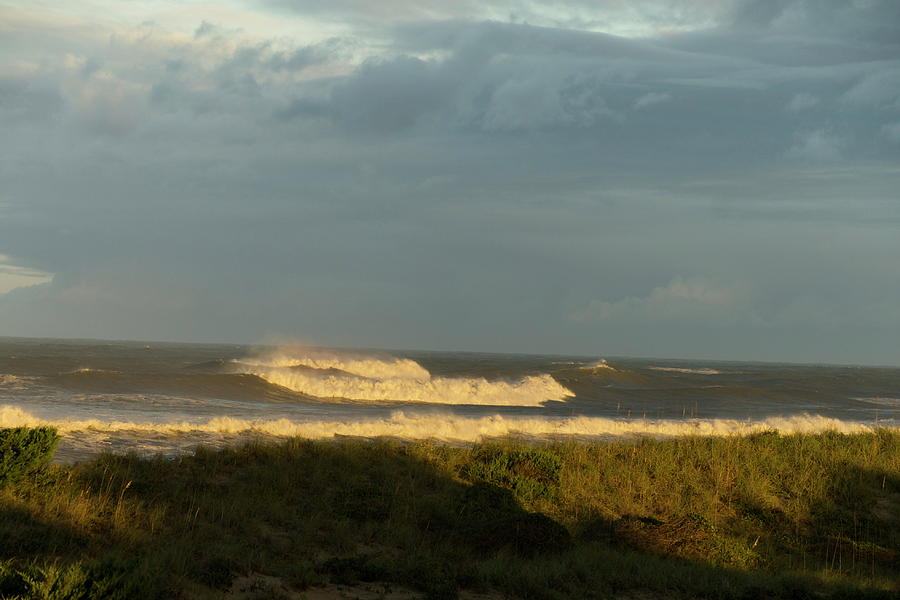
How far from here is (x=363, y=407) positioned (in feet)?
107

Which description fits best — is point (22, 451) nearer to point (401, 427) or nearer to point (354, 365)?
point (401, 427)

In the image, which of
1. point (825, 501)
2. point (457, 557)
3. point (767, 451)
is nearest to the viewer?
point (457, 557)

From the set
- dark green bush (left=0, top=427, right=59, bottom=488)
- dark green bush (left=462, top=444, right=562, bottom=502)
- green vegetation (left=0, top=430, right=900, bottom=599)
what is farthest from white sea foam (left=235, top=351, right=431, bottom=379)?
dark green bush (left=0, top=427, right=59, bottom=488)

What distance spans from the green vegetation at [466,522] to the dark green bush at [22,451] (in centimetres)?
21

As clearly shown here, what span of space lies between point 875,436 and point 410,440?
1163cm

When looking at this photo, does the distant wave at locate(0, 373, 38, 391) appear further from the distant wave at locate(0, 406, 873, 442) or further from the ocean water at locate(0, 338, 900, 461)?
the distant wave at locate(0, 406, 873, 442)

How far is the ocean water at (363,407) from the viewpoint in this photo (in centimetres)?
1753

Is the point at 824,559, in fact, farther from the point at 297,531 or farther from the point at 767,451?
the point at 297,531

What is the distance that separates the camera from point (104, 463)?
11164 mm

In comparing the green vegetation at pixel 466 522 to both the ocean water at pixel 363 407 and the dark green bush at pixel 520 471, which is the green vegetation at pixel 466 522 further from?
the ocean water at pixel 363 407

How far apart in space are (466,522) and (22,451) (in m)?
5.95

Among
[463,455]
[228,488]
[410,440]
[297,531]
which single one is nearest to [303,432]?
[410,440]

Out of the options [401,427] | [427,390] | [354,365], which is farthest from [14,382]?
[354,365]

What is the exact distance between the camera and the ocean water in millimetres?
17531
